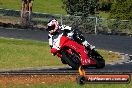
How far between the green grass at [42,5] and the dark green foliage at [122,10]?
20.6 metres

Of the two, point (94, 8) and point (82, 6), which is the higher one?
point (82, 6)

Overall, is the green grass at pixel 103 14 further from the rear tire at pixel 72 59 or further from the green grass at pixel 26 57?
the rear tire at pixel 72 59

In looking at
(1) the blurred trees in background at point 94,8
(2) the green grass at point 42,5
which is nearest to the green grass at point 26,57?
(1) the blurred trees in background at point 94,8

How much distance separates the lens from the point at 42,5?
84.0 m

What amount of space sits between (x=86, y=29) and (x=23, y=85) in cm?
3235

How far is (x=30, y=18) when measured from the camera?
160 feet

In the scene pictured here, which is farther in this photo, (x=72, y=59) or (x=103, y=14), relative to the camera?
(x=103, y=14)

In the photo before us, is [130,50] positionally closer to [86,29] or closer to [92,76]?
[86,29]

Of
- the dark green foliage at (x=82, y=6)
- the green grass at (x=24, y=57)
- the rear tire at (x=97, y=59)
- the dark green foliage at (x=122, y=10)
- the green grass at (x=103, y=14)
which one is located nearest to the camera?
the rear tire at (x=97, y=59)

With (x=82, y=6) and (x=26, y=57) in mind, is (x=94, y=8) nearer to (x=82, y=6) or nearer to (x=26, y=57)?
(x=82, y=6)

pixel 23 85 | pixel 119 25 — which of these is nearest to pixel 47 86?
pixel 23 85

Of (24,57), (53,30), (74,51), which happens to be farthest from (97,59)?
(24,57)

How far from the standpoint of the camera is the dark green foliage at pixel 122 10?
55062 millimetres

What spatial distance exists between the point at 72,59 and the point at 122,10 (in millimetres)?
49384
